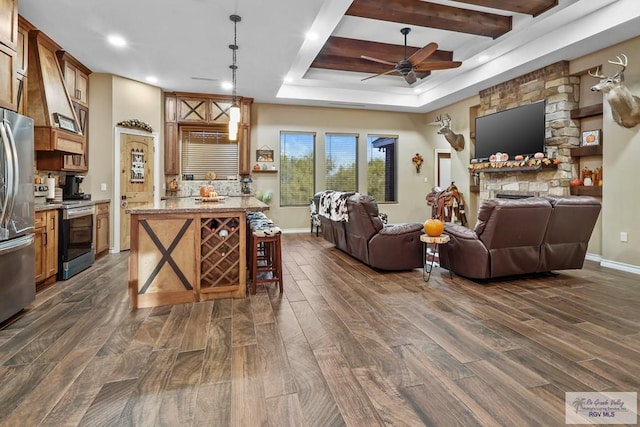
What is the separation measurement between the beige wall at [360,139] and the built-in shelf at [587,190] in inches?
159

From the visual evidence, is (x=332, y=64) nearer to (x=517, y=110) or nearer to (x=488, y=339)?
(x=517, y=110)

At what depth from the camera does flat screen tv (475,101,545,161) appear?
5.82 meters

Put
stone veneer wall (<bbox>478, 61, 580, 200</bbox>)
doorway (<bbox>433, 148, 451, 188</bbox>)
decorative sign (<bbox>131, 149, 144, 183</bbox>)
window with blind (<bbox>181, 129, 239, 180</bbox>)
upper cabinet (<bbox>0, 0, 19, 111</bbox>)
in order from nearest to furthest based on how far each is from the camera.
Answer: upper cabinet (<bbox>0, 0, 19, 111</bbox>)
stone veneer wall (<bbox>478, 61, 580, 200</bbox>)
decorative sign (<bbox>131, 149, 144, 183</bbox>)
window with blind (<bbox>181, 129, 239, 180</bbox>)
doorway (<bbox>433, 148, 451, 188</bbox>)

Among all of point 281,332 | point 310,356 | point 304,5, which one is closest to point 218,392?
point 310,356

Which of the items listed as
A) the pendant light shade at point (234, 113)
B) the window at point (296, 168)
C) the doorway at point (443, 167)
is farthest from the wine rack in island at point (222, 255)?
the doorway at point (443, 167)

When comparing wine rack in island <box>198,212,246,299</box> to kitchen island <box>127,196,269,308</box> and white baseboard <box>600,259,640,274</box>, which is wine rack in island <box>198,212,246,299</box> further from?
white baseboard <box>600,259,640,274</box>

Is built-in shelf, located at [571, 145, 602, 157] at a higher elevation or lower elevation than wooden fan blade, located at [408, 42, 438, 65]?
lower

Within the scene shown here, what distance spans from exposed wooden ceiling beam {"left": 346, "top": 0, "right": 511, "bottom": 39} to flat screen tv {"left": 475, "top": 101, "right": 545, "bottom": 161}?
1.52m

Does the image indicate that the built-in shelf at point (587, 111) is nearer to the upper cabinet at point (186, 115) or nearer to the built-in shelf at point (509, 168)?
the built-in shelf at point (509, 168)

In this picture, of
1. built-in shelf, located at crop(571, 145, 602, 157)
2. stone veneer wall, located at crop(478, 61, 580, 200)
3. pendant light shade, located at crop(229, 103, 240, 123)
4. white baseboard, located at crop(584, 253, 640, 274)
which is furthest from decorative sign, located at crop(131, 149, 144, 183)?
white baseboard, located at crop(584, 253, 640, 274)

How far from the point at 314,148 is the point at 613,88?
5685mm

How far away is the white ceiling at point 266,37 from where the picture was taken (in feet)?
12.5

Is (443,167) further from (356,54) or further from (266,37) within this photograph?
(266,37)

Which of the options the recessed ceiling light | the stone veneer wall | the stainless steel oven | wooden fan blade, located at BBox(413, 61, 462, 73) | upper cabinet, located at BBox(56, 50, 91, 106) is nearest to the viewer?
the stainless steel oven
